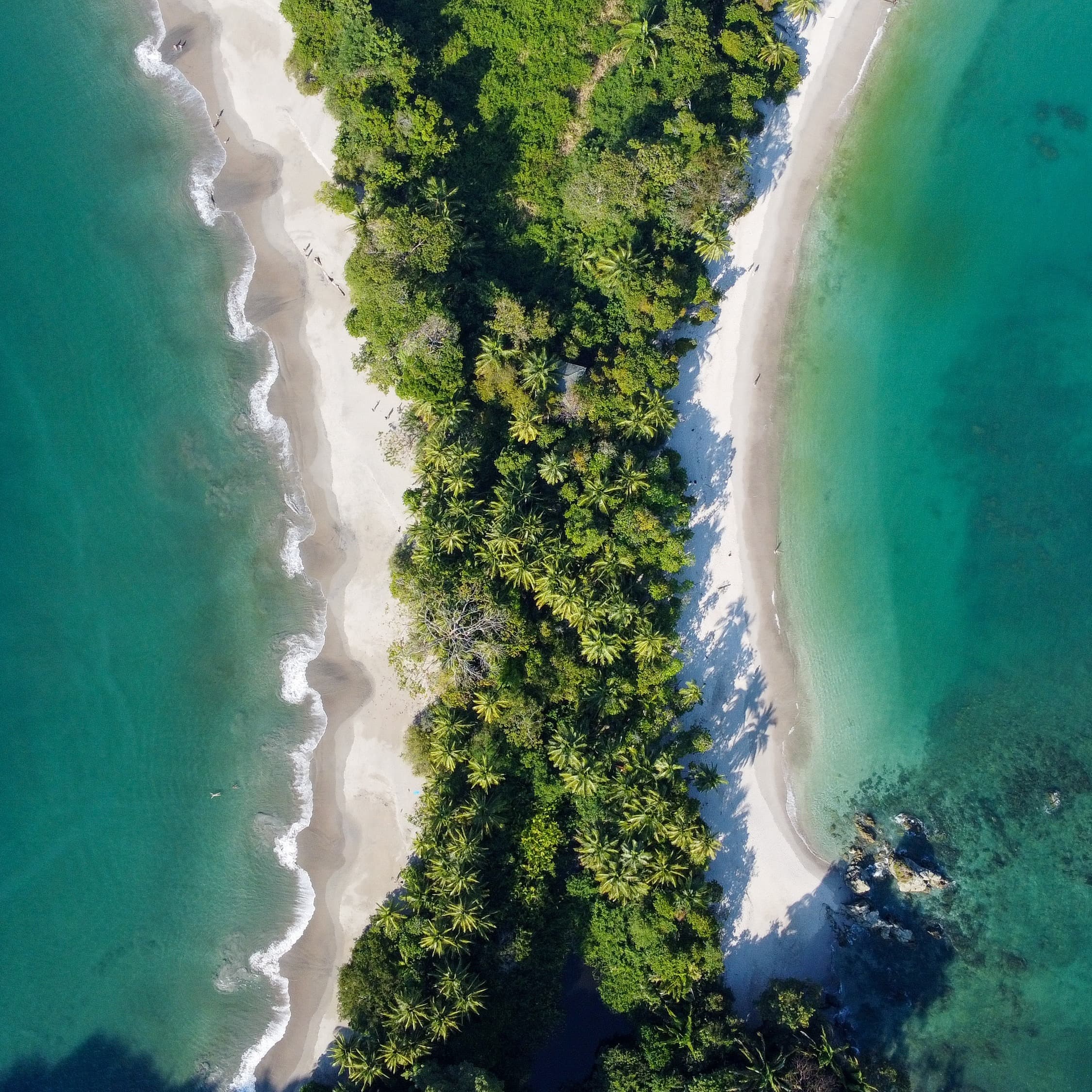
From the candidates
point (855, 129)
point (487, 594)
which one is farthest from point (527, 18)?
point (487, 594)

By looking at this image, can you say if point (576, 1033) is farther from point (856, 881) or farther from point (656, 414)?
point (656, 414)

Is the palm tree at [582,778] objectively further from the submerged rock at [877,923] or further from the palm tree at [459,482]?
the submerged rock at [877,923]

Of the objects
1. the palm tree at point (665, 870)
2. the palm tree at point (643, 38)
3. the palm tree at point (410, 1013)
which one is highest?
the palm tree at point (643, 38)

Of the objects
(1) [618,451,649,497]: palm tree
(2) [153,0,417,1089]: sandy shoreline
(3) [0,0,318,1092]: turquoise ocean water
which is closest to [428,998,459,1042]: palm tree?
(2) [153,0,417,1089]: sandy shoreline

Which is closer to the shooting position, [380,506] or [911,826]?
[380,506]

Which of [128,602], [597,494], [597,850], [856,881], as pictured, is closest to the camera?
[597,850]

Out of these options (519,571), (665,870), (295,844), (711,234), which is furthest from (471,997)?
(711,234)

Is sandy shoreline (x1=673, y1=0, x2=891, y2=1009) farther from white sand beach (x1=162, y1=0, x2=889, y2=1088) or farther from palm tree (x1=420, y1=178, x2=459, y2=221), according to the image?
palm tree (x1=420, y1=178, x2=459, y2=221)

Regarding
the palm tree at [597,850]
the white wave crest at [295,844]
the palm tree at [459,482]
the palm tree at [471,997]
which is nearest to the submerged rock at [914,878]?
the palm tree at [597,850]
